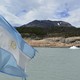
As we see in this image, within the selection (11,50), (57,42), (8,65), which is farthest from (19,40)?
(57,42)

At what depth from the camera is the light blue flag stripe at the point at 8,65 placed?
711 centimetres

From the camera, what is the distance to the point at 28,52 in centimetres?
752

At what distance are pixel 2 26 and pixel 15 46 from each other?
0.56 metres

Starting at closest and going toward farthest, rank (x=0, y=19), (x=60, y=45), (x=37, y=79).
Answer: (x=0, y=19)
(x=37, y=79)
(x=60, y=45)

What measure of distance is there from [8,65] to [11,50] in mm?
342

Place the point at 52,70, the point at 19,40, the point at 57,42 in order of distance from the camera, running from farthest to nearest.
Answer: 1. the point at 57,42
2. the point at 52,70
3. the point at 19,40

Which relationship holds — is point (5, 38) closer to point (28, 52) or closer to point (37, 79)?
point (28, 52)

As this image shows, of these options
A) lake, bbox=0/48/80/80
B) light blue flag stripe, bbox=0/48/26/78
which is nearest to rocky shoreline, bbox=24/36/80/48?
lake, bbox=0/48/80/80

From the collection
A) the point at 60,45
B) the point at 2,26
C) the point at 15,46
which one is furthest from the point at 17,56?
the point at 60,45

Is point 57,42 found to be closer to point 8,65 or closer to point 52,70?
point 52,70

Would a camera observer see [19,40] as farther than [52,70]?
No

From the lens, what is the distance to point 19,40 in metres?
7.36

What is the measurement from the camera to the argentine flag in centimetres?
714

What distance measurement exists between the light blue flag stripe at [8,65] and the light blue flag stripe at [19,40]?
35 cm
